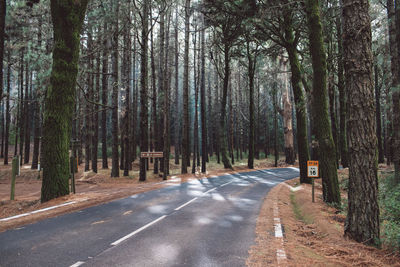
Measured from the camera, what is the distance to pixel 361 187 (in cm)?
572

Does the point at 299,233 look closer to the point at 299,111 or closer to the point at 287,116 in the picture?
the point at 299,111

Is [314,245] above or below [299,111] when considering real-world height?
below

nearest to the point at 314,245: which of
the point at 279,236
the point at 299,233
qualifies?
the point at 279,236

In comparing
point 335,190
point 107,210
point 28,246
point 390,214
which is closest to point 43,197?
point 107,210

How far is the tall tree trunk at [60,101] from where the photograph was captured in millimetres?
10211

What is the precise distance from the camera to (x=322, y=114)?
10.6 meters

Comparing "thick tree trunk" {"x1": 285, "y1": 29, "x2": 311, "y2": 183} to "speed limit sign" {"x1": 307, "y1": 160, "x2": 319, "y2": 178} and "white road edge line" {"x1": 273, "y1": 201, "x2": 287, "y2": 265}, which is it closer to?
"speed limit sign" {"x1": 307, "y1": 160, "x2": 319, "y2": 178}

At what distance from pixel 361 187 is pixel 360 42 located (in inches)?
125

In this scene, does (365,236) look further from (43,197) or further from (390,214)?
(43,197)

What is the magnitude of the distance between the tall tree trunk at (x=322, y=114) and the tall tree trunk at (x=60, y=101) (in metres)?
9.64

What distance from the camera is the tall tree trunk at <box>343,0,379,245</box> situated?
5.65m

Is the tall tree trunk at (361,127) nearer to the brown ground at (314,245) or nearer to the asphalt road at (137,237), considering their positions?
the brown ground at (314,245)

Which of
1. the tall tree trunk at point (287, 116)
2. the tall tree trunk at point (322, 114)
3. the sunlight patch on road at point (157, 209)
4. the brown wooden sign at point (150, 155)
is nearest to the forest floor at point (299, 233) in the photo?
the tall tree trunk at point (322, 114)

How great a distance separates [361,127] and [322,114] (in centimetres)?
504
